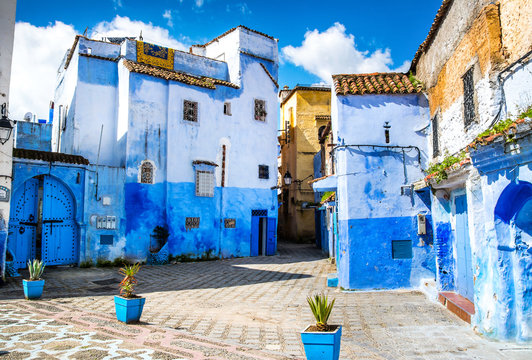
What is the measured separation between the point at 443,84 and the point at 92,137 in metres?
16.5

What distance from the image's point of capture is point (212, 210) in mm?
20578

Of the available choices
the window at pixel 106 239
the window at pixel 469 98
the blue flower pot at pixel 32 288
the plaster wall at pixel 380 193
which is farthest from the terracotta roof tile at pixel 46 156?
the window at pixel 469 98

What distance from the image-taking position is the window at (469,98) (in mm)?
8266

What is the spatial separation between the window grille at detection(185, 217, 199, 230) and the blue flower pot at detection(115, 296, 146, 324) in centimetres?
1169

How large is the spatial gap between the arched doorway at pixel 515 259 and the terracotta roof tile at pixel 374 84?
6.35 metres

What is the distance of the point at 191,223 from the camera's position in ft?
65.0

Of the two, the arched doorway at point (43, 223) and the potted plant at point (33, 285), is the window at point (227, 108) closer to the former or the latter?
the arched doorway at point (43, 223)

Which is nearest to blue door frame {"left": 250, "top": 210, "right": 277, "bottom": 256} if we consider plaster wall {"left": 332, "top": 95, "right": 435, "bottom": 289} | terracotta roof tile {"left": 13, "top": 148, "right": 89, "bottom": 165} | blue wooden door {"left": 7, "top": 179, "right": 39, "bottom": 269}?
terracotta roof tile {"left": 13, "top": 148, "right": 89, "bottom": 165}

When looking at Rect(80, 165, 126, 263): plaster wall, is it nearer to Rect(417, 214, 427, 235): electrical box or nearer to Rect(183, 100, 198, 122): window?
Rect(183, 100, 198, 122): window

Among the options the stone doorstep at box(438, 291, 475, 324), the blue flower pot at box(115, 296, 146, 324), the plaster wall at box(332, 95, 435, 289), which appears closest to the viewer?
the blue flower pot at box(115, 296, 146, 324)

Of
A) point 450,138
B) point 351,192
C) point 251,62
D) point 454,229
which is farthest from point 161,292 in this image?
point 251,62

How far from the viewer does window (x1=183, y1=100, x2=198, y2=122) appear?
20169mm

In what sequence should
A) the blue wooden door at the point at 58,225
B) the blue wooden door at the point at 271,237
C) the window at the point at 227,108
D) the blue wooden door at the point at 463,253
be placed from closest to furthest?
the blue wooden door at the point at 463,253
the blue wooden door at the point at 58,225
the window at the point at 227,108
the blue wooden door at the point at 271,237

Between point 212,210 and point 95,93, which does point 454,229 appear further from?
point 95,93
